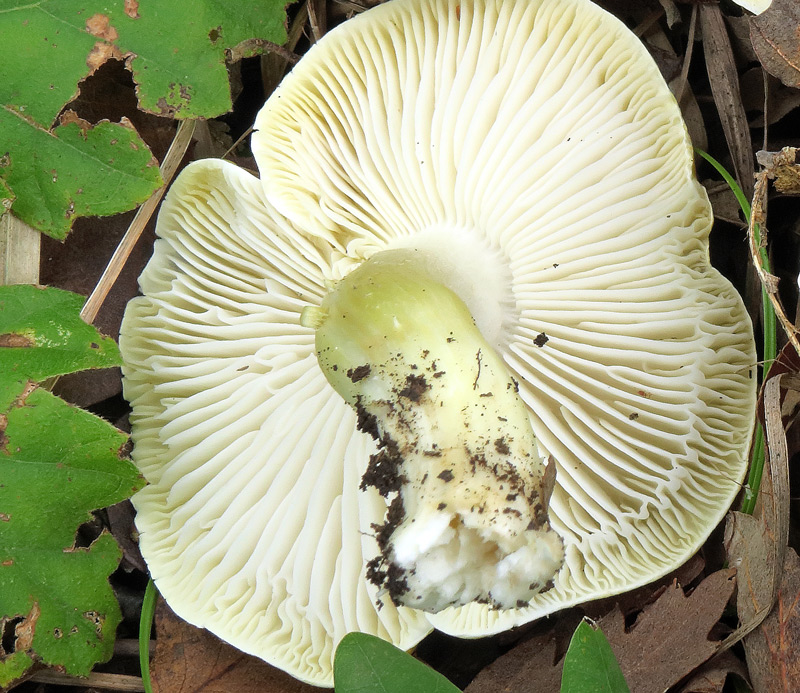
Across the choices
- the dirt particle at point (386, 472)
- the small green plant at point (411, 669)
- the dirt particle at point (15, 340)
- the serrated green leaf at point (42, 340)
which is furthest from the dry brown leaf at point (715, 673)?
the dirt particle at point (15, 340)

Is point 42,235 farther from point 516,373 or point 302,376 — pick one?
point 516,373

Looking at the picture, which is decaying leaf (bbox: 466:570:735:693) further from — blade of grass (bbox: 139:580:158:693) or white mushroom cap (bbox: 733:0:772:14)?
white mushroom cap (bbox: 733:0:772:14)

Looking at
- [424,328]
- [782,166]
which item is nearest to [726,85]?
[782,166]

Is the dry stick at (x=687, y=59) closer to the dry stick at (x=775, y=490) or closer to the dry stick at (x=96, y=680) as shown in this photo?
the dry stick at (x=775, y=490)

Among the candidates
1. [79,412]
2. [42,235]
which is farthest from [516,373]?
[42,235]

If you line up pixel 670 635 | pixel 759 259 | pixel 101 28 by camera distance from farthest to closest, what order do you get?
pixel 670 635 → pixel 101 28 → pixel 759 259

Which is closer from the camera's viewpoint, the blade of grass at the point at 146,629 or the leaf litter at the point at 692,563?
the leaf litter at the point at 692,563

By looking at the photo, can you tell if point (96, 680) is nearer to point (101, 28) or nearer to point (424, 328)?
point (424, 328)
